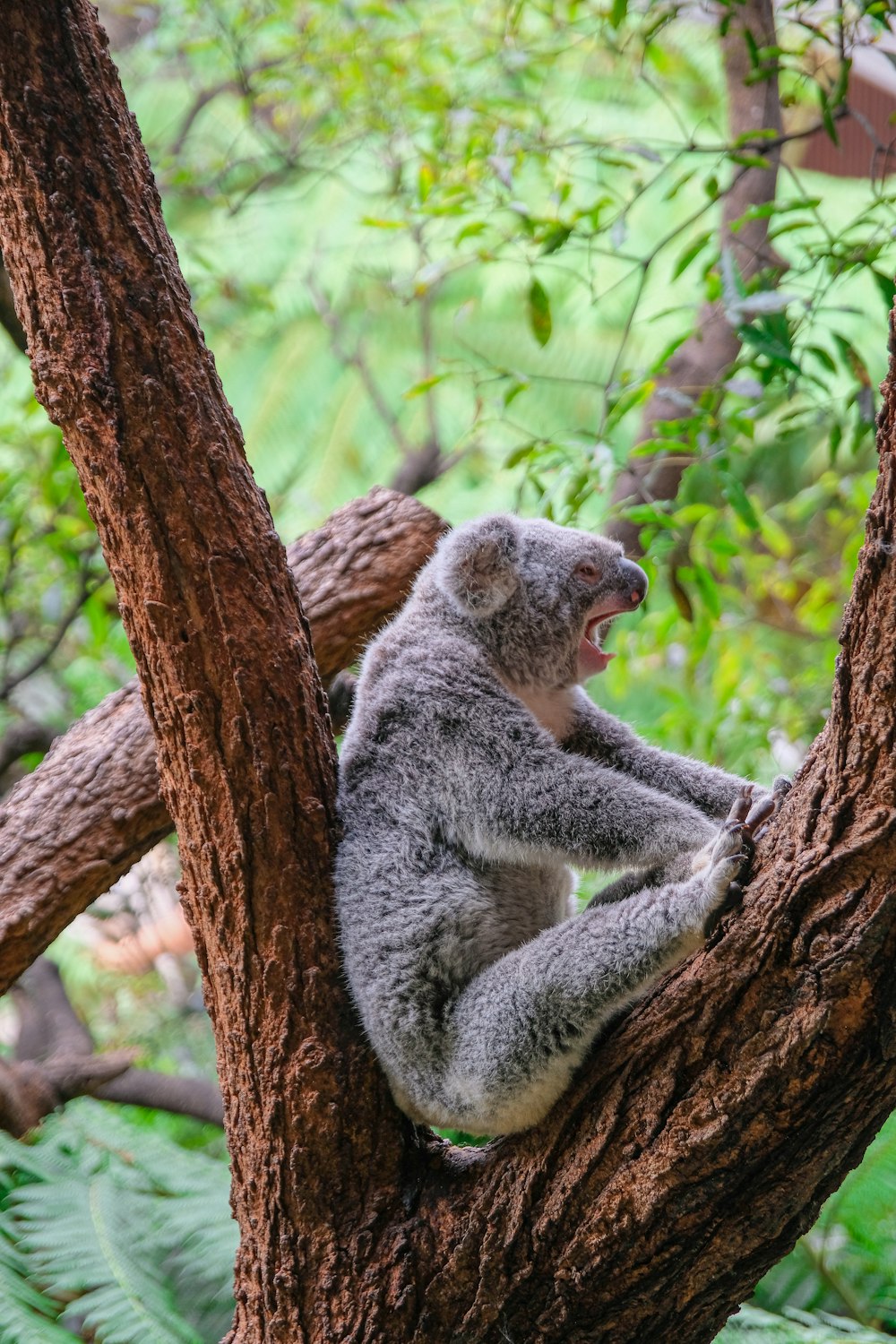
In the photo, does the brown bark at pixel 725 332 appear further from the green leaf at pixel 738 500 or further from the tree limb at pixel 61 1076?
the tree limb at pixel 61 1076

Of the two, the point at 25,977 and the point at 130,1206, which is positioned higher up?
Answer: the point at 25,977

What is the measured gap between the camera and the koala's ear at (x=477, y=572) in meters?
2.89

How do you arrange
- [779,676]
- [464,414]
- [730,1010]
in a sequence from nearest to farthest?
[730,1010] < [779,676] < [464,414]

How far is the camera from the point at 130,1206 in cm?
322

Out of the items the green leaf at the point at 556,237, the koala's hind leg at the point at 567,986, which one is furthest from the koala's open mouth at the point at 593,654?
the green leaf at the point at 556,237

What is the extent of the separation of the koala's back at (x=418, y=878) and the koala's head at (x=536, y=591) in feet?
0.48

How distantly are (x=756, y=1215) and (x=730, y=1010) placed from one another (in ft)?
1.08

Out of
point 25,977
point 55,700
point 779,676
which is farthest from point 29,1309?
point 779,676

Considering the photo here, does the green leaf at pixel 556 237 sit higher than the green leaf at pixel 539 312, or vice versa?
the green leaf at pixel 556 237

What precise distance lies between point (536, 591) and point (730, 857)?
47.4 inches

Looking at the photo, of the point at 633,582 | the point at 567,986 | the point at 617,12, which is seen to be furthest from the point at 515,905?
the point at 617,12

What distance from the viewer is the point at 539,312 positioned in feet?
11.4

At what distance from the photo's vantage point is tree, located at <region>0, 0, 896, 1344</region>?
74.6 inches

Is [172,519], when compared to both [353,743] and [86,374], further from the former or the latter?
[353,743]
